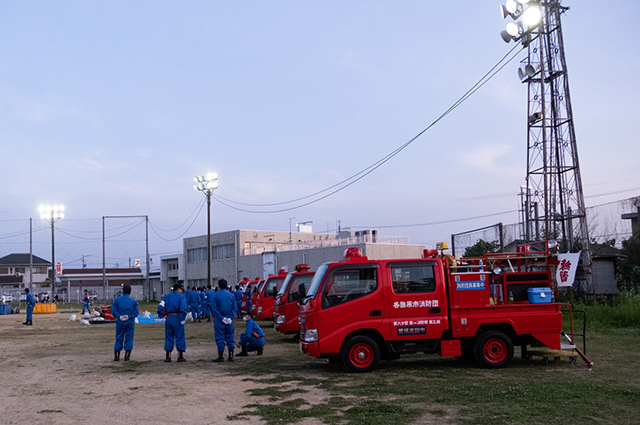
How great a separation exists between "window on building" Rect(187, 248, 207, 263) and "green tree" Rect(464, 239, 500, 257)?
4489cm

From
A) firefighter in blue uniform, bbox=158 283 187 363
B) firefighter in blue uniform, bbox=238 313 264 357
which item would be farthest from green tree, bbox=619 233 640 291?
firefighter in blue uniform, bbox=158 283 187 363

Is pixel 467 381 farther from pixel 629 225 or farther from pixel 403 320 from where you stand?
pixel 629 225

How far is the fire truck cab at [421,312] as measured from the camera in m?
10.8

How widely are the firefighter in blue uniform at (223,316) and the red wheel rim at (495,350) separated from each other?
545cm

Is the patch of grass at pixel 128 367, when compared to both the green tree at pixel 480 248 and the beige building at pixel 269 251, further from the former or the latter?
the beige building at pixel 269 251

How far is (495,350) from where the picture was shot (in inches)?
437

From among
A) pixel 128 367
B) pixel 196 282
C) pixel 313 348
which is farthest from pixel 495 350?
pixel 196 282

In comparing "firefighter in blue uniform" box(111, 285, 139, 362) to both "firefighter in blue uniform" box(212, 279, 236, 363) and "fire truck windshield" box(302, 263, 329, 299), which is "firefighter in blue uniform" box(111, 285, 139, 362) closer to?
"firefighter in blue uniform" box(212, 279, 236, 363)

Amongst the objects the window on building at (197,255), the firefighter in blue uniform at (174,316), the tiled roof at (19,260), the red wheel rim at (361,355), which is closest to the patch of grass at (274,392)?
the red wheel rim at (361,355)

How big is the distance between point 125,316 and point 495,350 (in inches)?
320

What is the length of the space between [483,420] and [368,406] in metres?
1.55

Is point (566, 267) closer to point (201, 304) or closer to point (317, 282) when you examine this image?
point (317, 282)

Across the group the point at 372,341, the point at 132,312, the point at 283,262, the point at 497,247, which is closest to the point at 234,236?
the point at 283,262

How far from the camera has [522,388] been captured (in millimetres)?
8914
